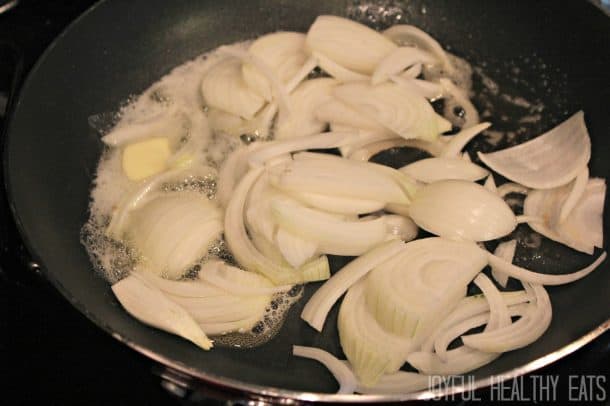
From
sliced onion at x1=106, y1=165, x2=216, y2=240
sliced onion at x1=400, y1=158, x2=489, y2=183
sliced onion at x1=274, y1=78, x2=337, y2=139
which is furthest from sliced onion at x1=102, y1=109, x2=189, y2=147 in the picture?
sliced onion at x1=400, y1=158, x2=489, y2=183

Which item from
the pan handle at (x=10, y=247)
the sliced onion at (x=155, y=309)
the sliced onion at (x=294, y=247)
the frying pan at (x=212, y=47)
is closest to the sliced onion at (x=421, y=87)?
the frying pan at (x=212, y=47)

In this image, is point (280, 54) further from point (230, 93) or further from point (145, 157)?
point (145, 157)

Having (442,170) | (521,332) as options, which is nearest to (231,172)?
(442,170)

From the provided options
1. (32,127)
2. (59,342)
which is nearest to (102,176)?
(32,127)

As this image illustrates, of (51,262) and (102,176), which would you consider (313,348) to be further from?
(102,176)

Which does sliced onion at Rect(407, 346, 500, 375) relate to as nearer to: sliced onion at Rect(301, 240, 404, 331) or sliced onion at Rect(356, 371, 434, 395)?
sliced onion at Rect(356, 371, 434, 395)

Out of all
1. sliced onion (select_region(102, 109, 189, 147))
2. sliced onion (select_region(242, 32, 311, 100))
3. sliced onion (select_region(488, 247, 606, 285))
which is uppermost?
sliced onion (select_region(242, 32, 311, 100))
